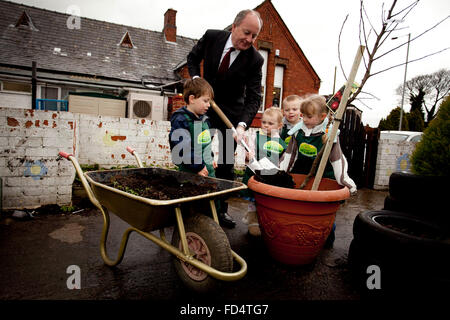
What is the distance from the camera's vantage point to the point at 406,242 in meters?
1.60

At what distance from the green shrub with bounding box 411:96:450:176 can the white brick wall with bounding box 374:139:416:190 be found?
4.00 meters

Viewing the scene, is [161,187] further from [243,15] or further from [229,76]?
[243,15]

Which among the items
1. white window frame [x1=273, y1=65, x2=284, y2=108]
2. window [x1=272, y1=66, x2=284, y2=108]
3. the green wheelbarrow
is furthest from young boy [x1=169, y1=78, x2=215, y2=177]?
white window frame [x1=273, y1=65, x2=284, y2=108]

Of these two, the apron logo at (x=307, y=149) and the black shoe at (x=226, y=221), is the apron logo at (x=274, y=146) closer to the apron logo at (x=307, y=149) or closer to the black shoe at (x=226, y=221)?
the apron logo at (x=307, y=149)

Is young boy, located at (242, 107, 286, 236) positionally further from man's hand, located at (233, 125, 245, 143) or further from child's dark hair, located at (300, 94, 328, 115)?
child's dark hair, located at (300, 94, 328, 115)

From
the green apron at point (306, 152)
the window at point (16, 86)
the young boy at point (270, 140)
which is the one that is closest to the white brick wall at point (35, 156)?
the young boy at point (270, 140)

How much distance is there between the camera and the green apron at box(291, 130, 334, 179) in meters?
2.36

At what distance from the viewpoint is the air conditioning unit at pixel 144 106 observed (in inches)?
420

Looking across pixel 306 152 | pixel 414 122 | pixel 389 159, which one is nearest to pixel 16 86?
pixel 306 152
